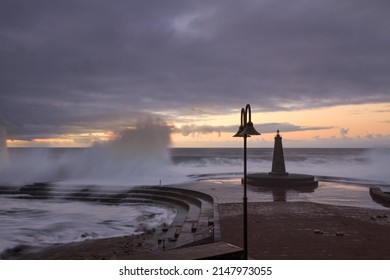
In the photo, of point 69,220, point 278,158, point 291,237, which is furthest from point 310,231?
point 278,158

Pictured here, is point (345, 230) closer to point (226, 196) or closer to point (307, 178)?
point (226, 196)

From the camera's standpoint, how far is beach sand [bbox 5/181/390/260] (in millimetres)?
7219

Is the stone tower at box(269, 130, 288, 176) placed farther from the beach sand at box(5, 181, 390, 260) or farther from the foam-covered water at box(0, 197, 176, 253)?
the foam-covered water at box(0, 197, 176, 253)

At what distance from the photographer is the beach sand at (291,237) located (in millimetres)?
7219

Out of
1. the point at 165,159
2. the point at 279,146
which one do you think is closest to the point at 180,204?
the point at 279,146

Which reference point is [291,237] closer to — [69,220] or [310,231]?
[310,231]

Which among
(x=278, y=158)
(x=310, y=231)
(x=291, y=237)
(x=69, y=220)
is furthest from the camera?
(x=278, y=158)

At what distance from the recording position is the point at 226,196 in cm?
1552

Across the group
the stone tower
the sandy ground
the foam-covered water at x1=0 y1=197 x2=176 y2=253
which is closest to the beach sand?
the sandy ground

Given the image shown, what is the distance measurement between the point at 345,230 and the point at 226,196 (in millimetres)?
6939

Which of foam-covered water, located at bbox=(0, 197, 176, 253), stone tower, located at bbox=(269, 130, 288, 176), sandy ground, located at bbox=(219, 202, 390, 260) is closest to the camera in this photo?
sandy ground, located at bbox=(219, 202, 390, 260)

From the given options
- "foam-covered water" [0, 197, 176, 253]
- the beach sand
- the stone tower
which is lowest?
"foam-covered water" [0, 197, 176, 253]

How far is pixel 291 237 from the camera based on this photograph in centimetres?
834

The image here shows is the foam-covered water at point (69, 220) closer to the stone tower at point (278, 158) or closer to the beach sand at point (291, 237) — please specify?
the beach sand at point (291, 237)
